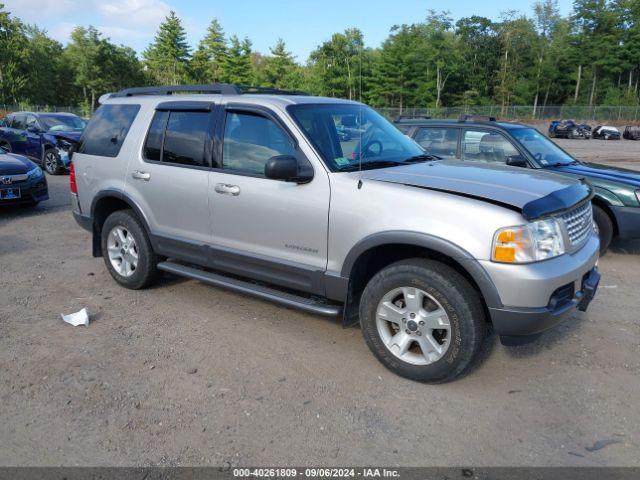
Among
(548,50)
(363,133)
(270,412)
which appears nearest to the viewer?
(270,412)

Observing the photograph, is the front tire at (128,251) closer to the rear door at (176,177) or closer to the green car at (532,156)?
the rear door at (176,177)

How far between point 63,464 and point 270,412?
3.84 ft

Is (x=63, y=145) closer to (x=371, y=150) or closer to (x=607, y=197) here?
(x=371, y=150)

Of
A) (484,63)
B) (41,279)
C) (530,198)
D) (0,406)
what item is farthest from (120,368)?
(484,63)

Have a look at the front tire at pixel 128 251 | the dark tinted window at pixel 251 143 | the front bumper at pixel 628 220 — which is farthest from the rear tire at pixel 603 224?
the front tire at pixel 128 251

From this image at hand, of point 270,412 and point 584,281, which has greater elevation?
point 584,281

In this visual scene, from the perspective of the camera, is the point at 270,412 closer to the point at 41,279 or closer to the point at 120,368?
the point at 120,368

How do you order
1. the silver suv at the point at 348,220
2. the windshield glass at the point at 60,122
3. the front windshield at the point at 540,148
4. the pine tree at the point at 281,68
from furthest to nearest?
the pine tree at the point at 281,68 → the windshield glass at the point at 60,122 → the front windshield at the point at 540,148 → the silver suv at the point at 348,220

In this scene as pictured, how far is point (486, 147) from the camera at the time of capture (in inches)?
282

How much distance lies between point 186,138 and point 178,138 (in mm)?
106

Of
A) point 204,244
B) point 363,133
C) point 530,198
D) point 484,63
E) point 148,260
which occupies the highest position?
point 484,63

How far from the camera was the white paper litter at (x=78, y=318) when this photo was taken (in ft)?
15.1

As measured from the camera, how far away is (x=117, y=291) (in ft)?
18.0

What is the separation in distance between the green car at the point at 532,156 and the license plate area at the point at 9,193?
21.7 ft
